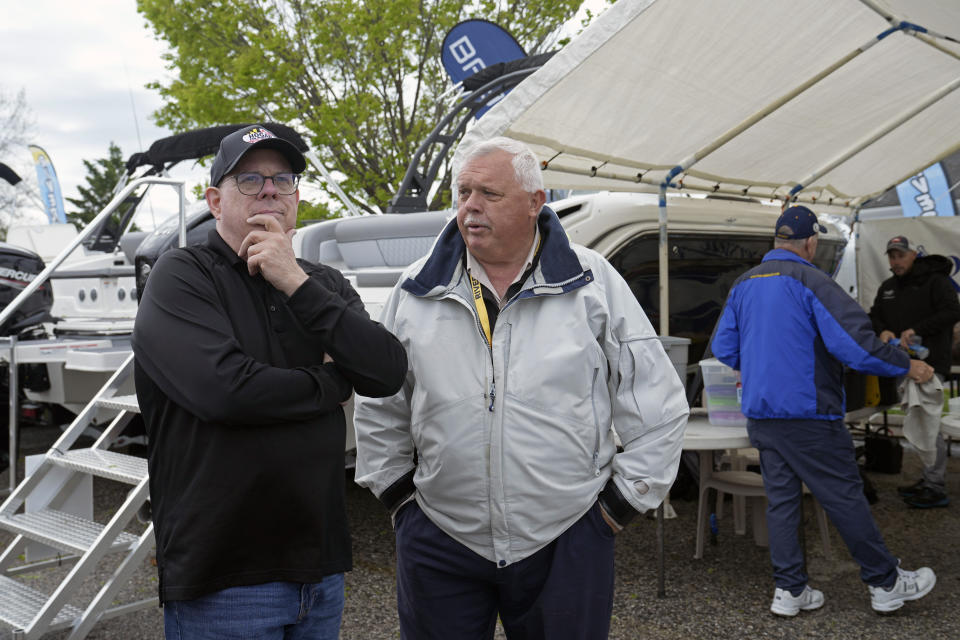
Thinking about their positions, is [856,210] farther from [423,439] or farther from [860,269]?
[423,439]

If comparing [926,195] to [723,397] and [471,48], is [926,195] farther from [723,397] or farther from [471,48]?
[723,397]

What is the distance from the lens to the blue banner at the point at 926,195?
1270cm

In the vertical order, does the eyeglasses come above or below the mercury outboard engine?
above

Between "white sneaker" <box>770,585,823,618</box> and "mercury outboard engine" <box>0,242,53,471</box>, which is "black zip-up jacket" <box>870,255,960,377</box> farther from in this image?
"mercury outboard engine" <box>0,242,53,471</box>

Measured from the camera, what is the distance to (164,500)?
6.21ft

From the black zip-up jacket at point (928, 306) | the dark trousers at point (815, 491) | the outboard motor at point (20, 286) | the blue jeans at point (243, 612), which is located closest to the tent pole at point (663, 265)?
the dark trousers at point (815, 491)

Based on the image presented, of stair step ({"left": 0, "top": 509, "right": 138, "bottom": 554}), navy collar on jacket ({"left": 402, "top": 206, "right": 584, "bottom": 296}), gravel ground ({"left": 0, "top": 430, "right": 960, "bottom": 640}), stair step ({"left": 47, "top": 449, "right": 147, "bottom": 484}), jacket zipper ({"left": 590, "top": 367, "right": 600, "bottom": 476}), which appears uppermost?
navy collar on jacket ({"left": 402, "top": 206, "right": 584, "bottom": 296})

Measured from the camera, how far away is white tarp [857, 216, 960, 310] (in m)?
8.79

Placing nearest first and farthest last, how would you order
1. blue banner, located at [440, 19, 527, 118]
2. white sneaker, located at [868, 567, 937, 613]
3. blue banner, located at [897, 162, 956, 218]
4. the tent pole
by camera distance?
white sneaker, located at [868, 567, 937, 613], the tent pole, blue banner, located at [440, 19, 527, 118], blue banner, located at [897, 162, 956, 218]

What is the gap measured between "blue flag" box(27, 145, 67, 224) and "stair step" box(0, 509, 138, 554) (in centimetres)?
2068

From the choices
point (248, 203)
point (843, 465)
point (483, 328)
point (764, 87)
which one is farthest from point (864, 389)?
point (248, 203)

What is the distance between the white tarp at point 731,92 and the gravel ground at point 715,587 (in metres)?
2.49

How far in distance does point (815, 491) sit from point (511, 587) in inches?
103

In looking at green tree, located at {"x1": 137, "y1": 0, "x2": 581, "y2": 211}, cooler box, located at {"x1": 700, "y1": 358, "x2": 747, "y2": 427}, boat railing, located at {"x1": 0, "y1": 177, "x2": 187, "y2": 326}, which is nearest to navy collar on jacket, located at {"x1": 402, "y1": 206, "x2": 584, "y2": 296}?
cooler box, located at {"x1": 700, "y1": 358, "x2": 747, "y2": 427}
